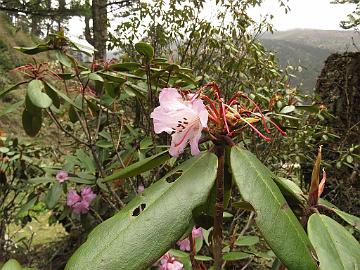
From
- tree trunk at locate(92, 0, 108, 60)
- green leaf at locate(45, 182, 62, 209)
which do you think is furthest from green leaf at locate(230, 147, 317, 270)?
tree trunk at locate(92, 0, 108, 60)

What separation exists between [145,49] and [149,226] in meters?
0.75

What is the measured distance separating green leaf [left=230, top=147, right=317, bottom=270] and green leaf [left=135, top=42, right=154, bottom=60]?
0.64 metres

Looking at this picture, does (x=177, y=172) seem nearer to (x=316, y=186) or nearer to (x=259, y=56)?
(x=316, y=186)

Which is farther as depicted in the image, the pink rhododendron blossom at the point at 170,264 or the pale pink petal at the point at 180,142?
the pink rhododendron blossom at the point at 170,264

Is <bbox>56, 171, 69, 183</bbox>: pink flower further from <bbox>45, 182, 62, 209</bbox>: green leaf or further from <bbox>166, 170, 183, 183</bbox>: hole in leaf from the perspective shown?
<bbox>166, 170, 183, 183</bbox>: hole in leaf

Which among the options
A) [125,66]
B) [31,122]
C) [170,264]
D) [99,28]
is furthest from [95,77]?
[99,28]

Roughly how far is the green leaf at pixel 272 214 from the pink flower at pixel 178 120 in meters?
0.09

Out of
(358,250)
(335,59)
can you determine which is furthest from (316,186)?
(335,59)

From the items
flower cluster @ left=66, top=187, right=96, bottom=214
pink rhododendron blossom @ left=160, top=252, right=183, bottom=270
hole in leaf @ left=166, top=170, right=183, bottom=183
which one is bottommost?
flower cluster @ left=66, top=187, right=96, bottom=214

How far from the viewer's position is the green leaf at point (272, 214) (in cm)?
57

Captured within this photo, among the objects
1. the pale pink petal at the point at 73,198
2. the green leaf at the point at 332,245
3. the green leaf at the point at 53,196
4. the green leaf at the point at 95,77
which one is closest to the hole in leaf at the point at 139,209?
the green leaf at the point at 332,245

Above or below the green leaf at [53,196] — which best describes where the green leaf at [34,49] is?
above

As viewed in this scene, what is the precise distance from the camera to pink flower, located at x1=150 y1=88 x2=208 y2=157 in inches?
28.3

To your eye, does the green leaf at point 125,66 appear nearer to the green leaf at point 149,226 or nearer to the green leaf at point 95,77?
the green leaf at point 95,77
